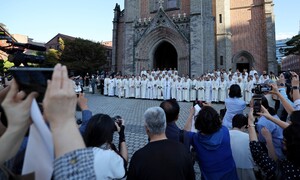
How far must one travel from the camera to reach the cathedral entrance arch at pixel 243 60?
24.4m

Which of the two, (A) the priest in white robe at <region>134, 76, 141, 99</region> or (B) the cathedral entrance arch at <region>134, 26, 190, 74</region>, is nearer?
(A) the priest in white robe at <region>134, 76, 141, 99</region>

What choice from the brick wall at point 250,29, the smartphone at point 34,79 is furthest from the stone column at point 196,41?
the smartphone at point 34,79

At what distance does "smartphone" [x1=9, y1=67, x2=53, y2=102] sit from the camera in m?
1.13

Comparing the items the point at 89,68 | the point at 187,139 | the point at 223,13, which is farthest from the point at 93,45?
the point at 187,139

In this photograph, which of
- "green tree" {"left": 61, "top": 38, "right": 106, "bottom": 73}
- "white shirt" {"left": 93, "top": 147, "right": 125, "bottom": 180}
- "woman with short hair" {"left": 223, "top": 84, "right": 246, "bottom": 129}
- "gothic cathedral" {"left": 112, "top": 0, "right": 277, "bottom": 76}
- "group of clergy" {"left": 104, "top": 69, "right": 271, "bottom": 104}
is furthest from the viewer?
"green tree" {"left": 61, "top": 38, "right": 106, "bottom": 73}

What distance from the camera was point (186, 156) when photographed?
7.28 feet

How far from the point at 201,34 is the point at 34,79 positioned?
21.4 meters

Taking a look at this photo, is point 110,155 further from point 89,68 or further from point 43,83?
point 89,68

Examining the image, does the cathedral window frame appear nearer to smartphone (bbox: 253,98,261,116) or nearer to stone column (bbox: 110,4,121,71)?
stone column (bbox: 110,4,121,71)

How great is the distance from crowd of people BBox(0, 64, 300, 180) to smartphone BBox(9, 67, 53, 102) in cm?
4

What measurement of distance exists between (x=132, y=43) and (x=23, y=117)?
2357 centimetres

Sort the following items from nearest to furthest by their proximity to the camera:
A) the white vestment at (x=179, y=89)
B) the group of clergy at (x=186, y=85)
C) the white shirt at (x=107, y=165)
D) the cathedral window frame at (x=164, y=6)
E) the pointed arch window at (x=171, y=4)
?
the white shirt at (x=107, y=165), the group of clergy at (x=186, y=85), the white vestment at (x=179, y=89), the cathedral window frame at (x=164, y=6), the pointed arch window at (x=171, y=4)

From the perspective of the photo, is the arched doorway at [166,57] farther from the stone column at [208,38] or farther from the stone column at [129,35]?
the stone column at [208,38]

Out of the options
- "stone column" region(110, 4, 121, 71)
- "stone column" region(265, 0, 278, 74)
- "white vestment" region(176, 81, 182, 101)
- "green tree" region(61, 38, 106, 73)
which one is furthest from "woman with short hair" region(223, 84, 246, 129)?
"green tree" region(61, 38, 106, 73)
